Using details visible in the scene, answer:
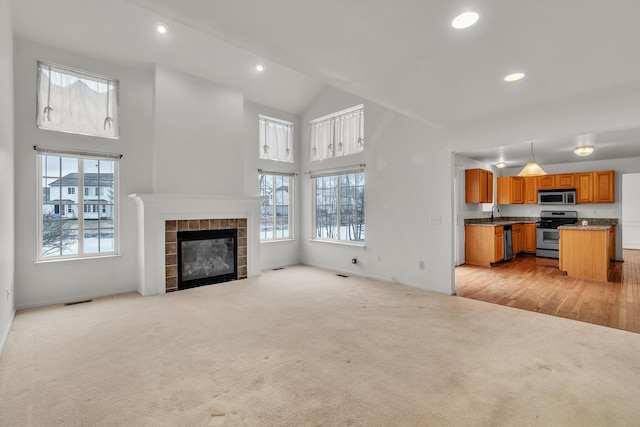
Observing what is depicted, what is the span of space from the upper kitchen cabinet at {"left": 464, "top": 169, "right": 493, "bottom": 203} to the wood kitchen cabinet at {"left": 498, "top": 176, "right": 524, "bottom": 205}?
1.64 m

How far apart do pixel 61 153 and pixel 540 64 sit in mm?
5789

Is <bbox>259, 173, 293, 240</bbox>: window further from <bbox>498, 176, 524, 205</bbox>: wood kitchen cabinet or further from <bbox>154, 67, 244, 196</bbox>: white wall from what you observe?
<bbox>498, 176, 524, 205</bbox>: wood kitchen cabinet

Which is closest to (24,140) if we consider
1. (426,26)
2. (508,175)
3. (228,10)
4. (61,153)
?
(61,153)

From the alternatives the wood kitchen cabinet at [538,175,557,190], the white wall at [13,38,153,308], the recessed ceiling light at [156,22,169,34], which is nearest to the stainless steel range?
the wood kitchen cabinet at [538,175,557,190]

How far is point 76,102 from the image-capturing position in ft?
14.9

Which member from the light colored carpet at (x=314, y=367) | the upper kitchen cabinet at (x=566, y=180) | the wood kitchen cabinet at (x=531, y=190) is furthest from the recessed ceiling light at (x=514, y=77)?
the wood kitchen cabinet at (x=531, y=190)

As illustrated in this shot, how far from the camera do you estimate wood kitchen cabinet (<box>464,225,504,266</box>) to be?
681 cm

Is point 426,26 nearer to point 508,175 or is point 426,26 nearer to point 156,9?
point 156,9

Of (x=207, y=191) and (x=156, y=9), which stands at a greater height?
(x=156, y=9)

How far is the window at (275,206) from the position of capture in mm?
6770

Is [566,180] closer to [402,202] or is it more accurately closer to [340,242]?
[402,202]

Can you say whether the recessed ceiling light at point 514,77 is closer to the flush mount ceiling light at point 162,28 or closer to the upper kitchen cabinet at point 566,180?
the flush mount ceiling light at point 162,28

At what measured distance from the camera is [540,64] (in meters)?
2.76

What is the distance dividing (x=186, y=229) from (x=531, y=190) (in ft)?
27.9
